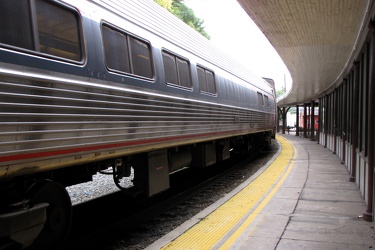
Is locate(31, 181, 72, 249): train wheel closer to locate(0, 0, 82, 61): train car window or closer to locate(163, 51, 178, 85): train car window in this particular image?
locate(0, 0, 82, 61): train car window

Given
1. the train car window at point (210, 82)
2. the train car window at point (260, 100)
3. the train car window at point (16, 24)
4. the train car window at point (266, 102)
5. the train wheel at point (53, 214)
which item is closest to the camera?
the train car window at point (16, 24)

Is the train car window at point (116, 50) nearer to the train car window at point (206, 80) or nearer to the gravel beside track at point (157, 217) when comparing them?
the gravel beside track at point (157, 217)

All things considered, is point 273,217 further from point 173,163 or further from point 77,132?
point 77,132

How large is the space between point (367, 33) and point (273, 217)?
346cm

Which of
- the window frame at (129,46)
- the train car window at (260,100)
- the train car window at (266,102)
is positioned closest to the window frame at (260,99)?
the train car window at (260,100)

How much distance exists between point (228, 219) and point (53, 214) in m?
2.61

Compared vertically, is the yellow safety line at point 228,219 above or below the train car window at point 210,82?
below

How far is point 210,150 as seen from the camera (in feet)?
29.2

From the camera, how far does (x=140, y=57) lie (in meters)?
5.05

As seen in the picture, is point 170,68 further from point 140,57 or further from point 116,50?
point 116,50

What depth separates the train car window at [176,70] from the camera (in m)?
5.86

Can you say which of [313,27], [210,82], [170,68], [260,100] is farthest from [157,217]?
[260,100]

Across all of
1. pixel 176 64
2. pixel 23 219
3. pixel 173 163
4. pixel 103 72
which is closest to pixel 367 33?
pixel 176 64

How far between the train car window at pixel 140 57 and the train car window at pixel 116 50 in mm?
146
